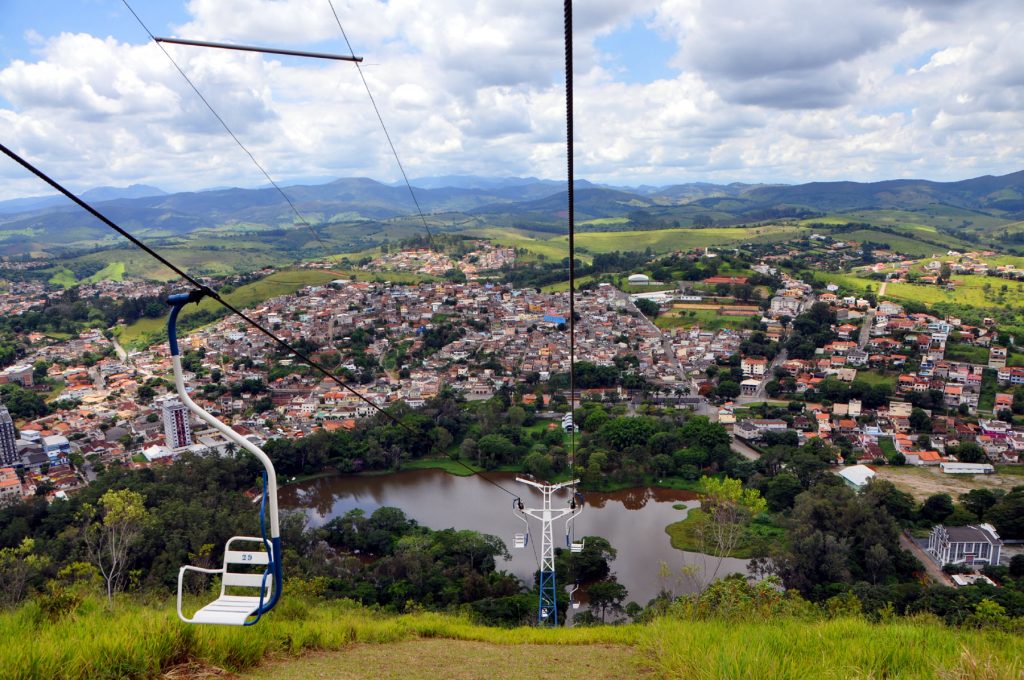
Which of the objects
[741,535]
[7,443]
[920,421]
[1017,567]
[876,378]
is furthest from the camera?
[876,378]

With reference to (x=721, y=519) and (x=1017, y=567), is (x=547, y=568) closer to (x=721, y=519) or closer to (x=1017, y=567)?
(x=721, y=519)

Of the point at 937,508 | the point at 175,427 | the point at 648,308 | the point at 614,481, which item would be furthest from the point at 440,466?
the point at 648,308

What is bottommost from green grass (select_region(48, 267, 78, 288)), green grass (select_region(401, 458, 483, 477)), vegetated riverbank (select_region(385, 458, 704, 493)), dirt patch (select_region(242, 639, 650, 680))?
green grass (select_region(401, 458, 483, 477))

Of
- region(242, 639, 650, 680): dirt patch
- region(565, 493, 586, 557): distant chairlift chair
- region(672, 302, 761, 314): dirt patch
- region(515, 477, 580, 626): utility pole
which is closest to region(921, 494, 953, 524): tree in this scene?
region(565, 493, 586, 557): distant chairlift chair

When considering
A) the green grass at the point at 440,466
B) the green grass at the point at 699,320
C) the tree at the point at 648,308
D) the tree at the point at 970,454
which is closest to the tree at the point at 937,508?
the tree at the point at 970,454

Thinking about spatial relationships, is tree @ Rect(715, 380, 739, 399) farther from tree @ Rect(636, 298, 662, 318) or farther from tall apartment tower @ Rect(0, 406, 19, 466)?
tall apartment tower @ Rect(0, 406, 19, 466)

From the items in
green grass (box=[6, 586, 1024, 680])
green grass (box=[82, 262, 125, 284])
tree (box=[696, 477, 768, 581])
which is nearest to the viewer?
green grass (box=[6, 586, 1024, 680])

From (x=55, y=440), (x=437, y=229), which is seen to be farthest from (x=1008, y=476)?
(x=437, y=229)
